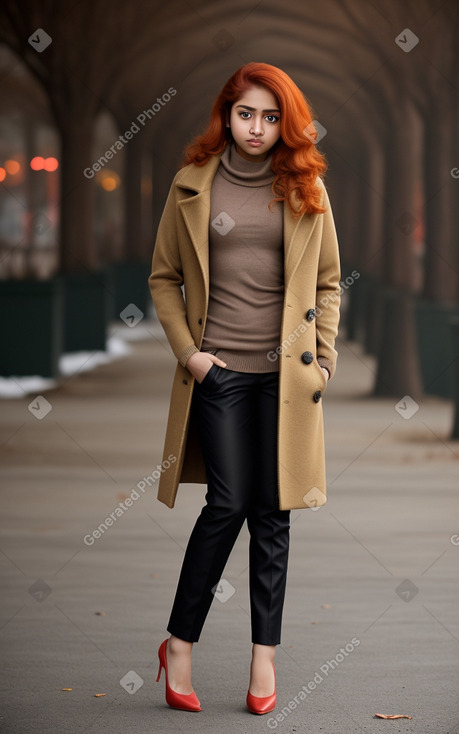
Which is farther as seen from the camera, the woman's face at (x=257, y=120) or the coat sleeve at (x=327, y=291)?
the coat sleeve at (x=327, y=291)

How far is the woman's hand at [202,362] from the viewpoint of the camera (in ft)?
13.8

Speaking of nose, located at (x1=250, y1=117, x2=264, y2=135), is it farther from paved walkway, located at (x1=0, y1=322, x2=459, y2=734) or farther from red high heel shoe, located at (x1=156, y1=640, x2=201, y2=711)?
paved walkway, located at (x1=0, y1=322, x2=459, y2=734)

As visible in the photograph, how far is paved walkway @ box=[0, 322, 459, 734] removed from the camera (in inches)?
171

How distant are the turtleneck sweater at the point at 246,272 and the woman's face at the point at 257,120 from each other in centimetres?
10

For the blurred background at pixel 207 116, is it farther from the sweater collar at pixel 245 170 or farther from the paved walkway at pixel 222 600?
the sweater collar at pixel 245 170

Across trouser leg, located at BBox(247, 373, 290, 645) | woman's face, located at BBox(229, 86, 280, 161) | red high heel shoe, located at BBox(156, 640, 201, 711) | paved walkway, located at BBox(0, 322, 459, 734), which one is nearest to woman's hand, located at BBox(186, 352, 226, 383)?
trouser leg, located at BBox(247, 373, 290, 645)

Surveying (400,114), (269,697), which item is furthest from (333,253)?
(400,114)

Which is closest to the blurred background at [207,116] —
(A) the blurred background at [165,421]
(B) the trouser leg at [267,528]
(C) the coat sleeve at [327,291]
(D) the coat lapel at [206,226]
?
(A) the blurred background at [165,421]

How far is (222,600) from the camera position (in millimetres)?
5762

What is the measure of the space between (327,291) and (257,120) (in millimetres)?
591

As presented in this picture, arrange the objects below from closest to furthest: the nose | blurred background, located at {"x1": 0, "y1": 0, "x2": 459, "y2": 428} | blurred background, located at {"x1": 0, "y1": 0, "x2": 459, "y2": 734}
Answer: the nose → blurred background, located at {"x1": 0, "y1": 0, "x2": 459, "y2": 734} → blurred background, located at {"x1": 0, "y1": 0, "x2": 459, "y2": 428}

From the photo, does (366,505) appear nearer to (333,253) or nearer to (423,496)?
(423,496)

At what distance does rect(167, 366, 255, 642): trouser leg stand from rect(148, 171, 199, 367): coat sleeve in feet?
0.50

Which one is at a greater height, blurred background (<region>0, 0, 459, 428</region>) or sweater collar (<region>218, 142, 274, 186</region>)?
sweater collar (<region>218, 142, 274, 186</region>)
